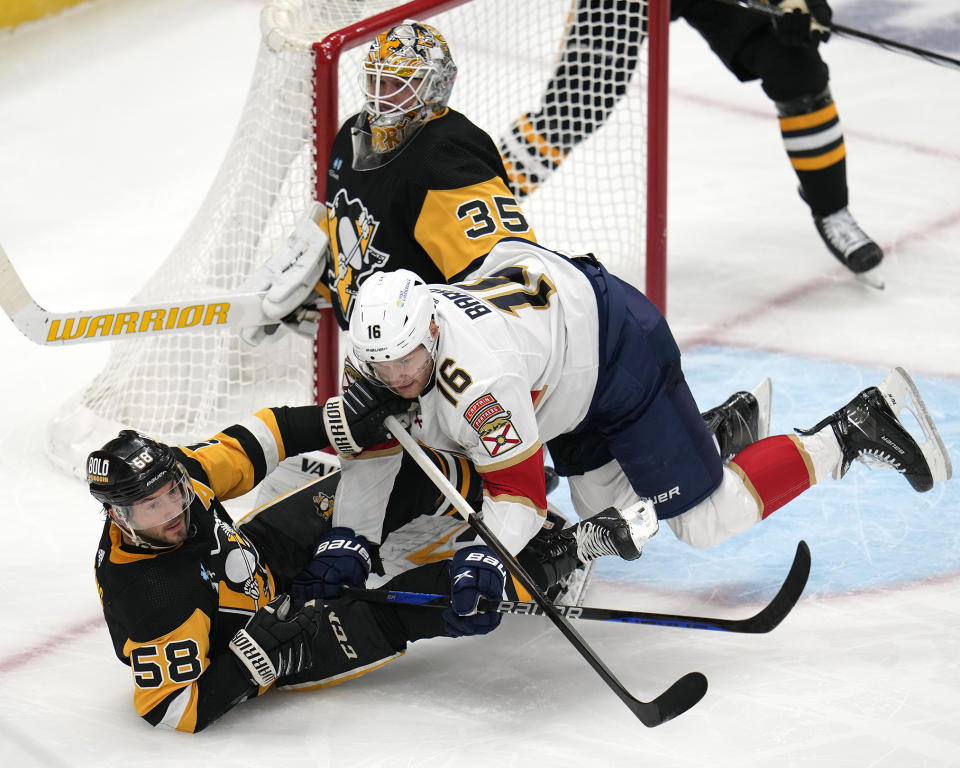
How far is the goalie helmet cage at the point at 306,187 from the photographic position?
3785 mm

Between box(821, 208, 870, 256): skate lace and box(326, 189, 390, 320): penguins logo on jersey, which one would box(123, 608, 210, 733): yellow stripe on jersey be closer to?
box(326, 189, 390, 320): penguins logo on jersey

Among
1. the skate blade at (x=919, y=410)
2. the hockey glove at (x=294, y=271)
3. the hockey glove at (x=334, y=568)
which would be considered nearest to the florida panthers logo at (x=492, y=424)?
the hockey glove at (x=334, y=568)

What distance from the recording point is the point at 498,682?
9.84 ft

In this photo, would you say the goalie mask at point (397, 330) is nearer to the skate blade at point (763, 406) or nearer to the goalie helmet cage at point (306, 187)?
the goalie helmet cage at point (306, 187)

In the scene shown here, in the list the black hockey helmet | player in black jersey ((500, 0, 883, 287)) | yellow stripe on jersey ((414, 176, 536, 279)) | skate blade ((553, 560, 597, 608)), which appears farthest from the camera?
player in black jersey ((500, 0, 883, 287))

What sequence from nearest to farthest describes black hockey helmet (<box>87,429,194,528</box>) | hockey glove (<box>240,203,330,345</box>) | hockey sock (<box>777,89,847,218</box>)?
black hockey helmet (<box>87,429,194,528</box>), hockey glove (<box>240,203,330,345</box>), hockey sock (<box>777,89,847,218</box>)

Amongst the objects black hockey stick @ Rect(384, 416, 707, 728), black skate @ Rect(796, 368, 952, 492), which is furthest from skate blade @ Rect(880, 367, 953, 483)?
black hockey stick @ Rect(384, 416, 707, 728)

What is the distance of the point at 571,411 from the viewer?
9.75 feet

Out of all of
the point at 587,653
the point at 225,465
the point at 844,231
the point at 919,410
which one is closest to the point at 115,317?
the point at 225,465

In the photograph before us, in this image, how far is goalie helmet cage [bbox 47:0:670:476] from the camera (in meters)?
3.79

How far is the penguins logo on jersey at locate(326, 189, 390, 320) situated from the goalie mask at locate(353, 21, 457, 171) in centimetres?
10

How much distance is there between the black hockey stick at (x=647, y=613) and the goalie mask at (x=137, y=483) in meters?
0.45

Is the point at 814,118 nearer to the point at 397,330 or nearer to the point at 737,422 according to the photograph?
the point at 737,422

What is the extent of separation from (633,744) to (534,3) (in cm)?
243
